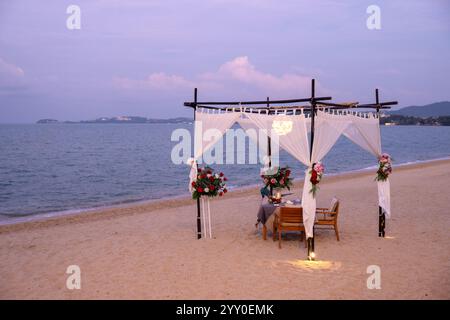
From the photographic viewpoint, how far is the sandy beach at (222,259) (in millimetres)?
5926

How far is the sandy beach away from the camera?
593 centimetres

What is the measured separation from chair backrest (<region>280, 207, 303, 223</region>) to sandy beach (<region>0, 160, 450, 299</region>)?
0.53 m

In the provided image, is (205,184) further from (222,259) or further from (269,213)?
(222,259)

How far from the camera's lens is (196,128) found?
857 centimetres

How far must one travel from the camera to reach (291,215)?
8.26 meters

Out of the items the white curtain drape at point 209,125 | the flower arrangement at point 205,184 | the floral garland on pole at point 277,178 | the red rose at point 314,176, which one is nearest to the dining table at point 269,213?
the floral garland on pole at point 277,178

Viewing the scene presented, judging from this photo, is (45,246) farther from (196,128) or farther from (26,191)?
(26,191)

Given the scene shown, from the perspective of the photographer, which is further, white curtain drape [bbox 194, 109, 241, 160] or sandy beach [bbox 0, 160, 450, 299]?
white curtain drape [bbox 194, 109, 241, 160]

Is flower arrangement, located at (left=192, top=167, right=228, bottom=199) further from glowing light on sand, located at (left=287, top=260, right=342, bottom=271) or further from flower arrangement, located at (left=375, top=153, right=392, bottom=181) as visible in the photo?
flower arrangement, located at (left=375, top=153, right=392, bottom=181)

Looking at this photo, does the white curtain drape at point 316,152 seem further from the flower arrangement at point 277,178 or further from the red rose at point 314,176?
the flower arrangement at point 277,178

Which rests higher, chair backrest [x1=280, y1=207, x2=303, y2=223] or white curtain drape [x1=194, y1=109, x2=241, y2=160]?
white curtain drape [x1=194, y1=109, x2=241, y2=160]
